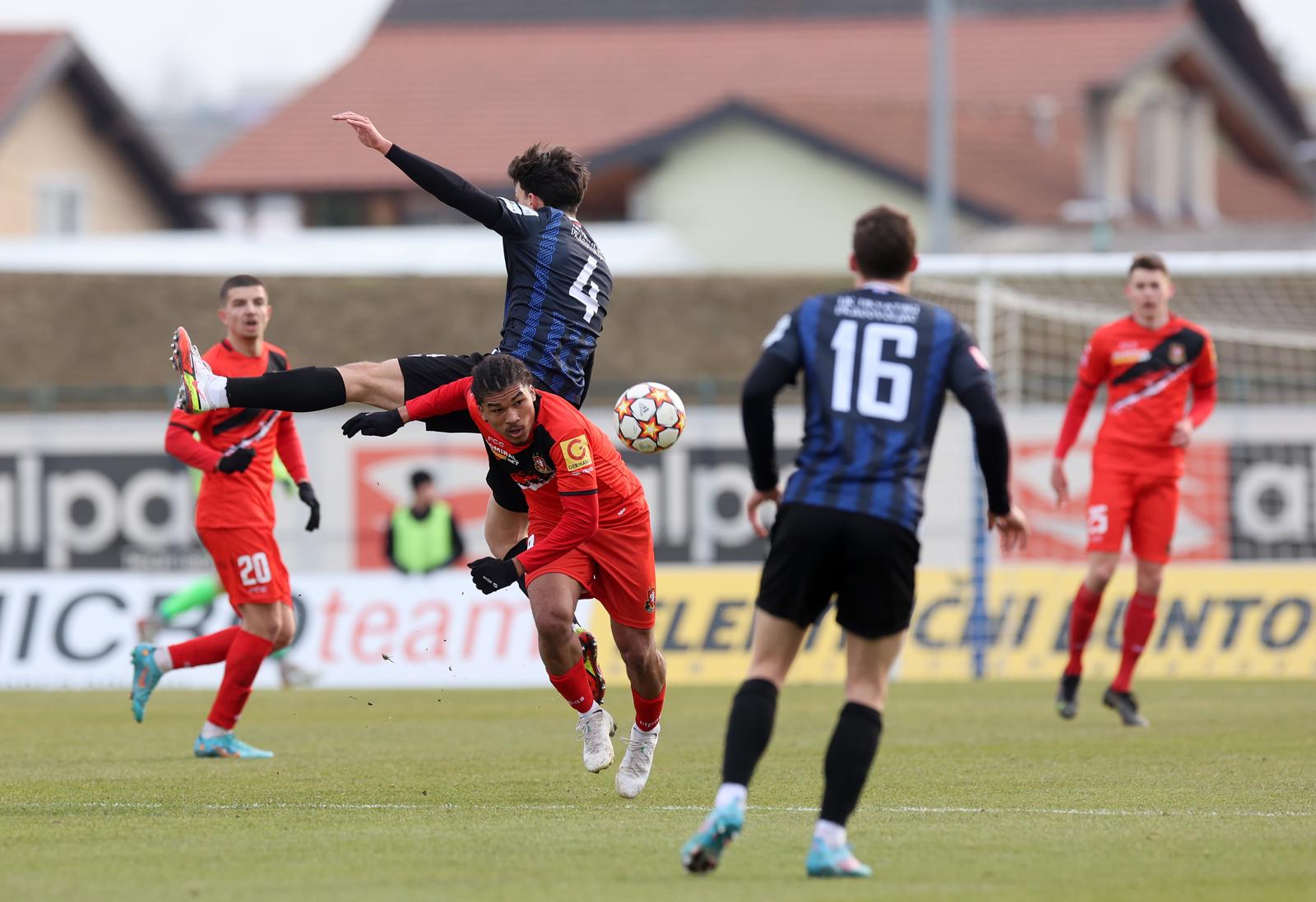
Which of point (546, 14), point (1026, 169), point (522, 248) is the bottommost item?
point (522, 248)

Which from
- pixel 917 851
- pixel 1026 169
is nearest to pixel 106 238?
pixel 1026 169

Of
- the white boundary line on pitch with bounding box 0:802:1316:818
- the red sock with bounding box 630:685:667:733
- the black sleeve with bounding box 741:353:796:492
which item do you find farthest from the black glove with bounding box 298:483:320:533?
the black sleeve with bounding box 741:353:796:492

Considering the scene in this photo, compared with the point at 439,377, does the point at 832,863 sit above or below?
below

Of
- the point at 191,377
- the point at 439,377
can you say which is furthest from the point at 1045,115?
the point at 191,377

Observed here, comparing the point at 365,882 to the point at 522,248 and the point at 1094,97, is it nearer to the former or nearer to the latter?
the point at 522,248

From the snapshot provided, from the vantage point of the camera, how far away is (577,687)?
8.48 m

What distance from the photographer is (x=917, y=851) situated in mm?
6688

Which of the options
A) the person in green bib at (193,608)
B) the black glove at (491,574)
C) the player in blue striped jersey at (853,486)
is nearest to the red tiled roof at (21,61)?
the person in green bib at (193,608)

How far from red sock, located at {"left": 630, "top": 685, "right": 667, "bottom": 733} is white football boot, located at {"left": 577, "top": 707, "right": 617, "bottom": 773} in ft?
0.50

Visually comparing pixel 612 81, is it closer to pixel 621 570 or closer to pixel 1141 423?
pixel 1141 423

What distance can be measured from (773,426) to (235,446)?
15.3ft

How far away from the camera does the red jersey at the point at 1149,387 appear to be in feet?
38.8

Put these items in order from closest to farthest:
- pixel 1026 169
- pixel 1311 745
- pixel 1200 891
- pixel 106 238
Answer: pixel 1200 891
pixel 1311 745
pixel 106 238
pixel 1026 169

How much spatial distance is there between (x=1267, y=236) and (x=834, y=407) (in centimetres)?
2803
